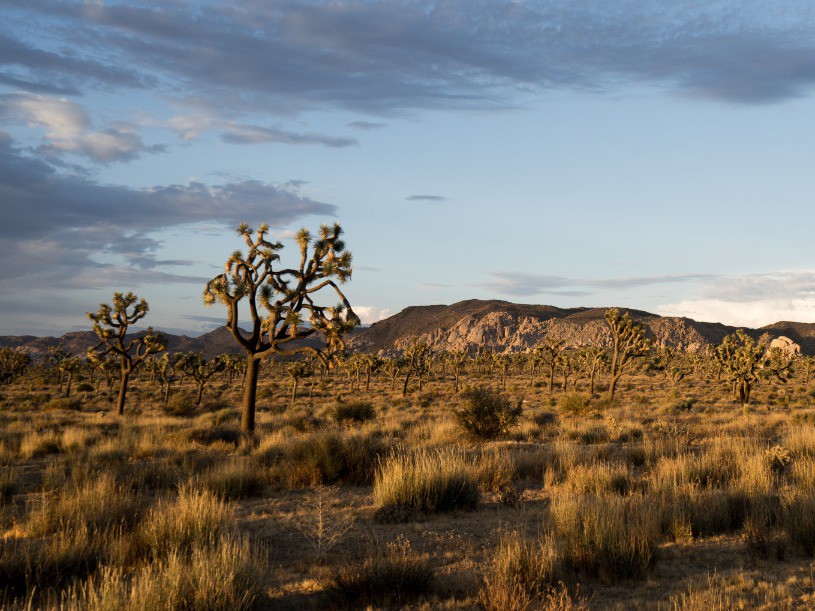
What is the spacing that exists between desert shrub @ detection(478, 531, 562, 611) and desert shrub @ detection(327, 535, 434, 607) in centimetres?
69

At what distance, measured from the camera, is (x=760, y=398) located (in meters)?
46.7

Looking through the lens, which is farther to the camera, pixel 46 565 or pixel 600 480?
pixel 600 480

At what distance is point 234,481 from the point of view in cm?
1134

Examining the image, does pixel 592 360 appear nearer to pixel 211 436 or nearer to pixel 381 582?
pixel 211 436

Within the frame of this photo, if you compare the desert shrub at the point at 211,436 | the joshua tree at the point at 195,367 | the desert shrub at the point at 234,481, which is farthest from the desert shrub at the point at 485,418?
the joshua tree at the point at 195,367

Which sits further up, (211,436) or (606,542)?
(606,542)

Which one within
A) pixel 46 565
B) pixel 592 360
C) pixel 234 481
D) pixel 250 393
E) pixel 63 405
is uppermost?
pixel 592 360

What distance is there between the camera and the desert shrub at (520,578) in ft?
18.7

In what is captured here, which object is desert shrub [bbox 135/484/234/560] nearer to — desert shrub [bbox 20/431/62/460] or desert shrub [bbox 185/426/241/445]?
desert shrub [bbox 185/426/241/445]

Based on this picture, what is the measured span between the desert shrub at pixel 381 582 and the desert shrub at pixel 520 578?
0.69m

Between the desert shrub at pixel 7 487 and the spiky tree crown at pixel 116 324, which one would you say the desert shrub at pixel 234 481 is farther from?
the spiky tree crown at pixel 116 324

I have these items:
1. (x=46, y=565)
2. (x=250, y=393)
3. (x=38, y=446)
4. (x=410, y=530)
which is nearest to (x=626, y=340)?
(x=250, y=393)

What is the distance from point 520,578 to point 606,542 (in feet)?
4.57

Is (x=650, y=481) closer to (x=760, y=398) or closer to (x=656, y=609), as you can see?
(x=656, y=609)
